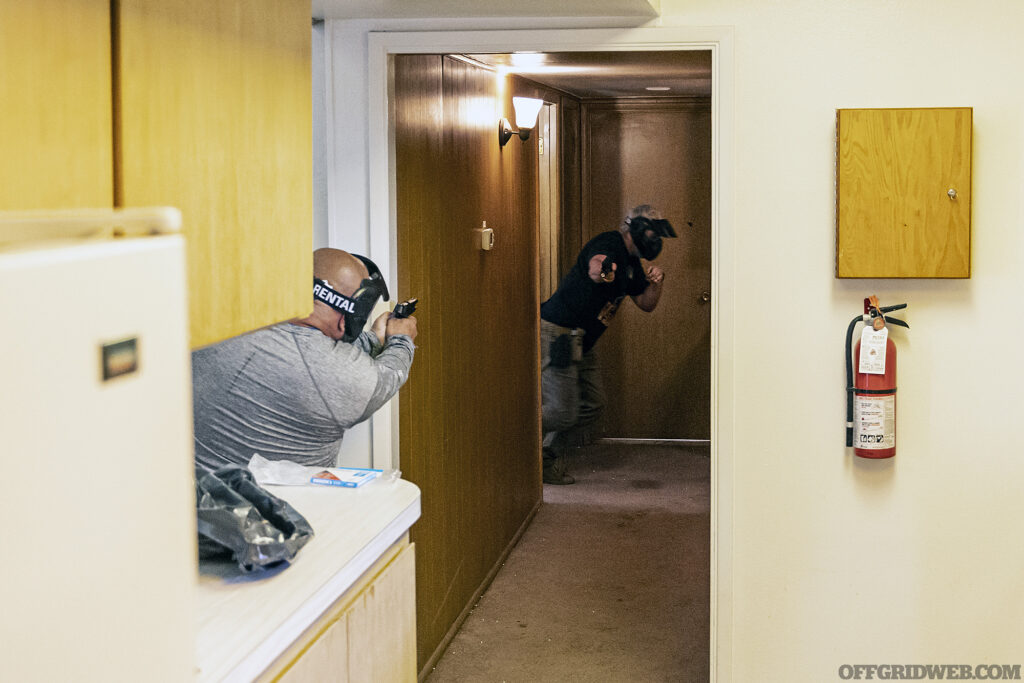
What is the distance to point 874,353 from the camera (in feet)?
8.75

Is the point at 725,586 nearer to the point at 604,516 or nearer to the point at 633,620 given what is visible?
the point at 633,620

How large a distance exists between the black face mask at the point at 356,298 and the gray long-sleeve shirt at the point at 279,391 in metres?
0.07

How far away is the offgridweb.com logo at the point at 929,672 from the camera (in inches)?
111

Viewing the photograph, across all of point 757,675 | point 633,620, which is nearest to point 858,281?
point 757,675

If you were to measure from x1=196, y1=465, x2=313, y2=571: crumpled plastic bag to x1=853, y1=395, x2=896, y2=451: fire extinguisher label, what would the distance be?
1.53 meters

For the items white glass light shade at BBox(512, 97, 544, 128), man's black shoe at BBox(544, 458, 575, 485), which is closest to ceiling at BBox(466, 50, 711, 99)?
white glass light shade at BBox(512, 97, 544, 128)

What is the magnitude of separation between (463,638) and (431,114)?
1.84m

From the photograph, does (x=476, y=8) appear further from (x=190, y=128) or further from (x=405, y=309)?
(x=190, y=128)

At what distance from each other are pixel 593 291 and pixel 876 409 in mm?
2920

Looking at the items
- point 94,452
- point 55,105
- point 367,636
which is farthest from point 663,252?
point 94,452

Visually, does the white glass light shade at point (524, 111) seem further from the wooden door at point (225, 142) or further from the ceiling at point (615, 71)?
the wooden door at point (225, 142)

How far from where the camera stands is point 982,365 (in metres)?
2.75

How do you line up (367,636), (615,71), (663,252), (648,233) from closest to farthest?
(367,636) < (615,71) < (648,233) < (663,252)

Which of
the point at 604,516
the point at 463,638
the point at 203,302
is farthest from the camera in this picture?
the point at 604,516
